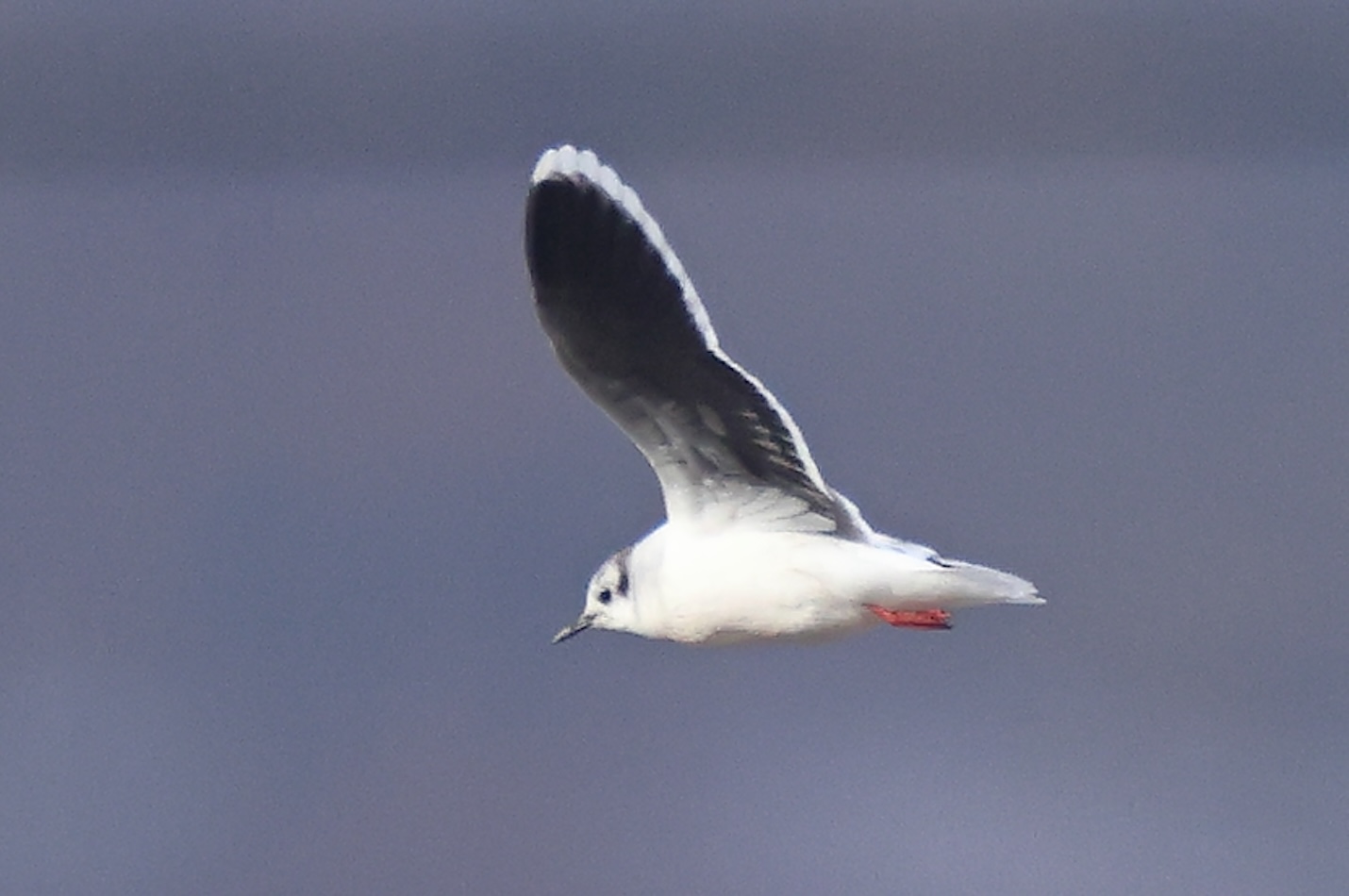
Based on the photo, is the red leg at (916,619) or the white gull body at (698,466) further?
the red leg at (916,619)

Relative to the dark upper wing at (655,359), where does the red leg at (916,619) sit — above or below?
below

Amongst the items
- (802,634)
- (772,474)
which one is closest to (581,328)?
(772,474)

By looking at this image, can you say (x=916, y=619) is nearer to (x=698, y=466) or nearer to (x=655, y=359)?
(x=698, y=466)

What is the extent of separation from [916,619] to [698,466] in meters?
0.28

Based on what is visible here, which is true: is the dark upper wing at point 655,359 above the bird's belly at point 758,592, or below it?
above

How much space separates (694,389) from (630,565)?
0.93 feet

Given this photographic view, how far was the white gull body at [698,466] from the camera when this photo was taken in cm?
180

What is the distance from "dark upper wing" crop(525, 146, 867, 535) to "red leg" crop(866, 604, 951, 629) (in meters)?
0.10

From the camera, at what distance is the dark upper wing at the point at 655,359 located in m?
1.79

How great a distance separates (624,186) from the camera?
1788 millimetres

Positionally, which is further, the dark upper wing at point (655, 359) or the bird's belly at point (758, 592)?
the bird's belly at point (758, 592)

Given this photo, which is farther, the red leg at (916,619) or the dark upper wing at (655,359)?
the red leg at (916,619)

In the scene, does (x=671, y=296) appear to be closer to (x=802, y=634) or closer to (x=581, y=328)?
(x=581, y=328)

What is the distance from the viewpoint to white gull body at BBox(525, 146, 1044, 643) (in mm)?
1798
